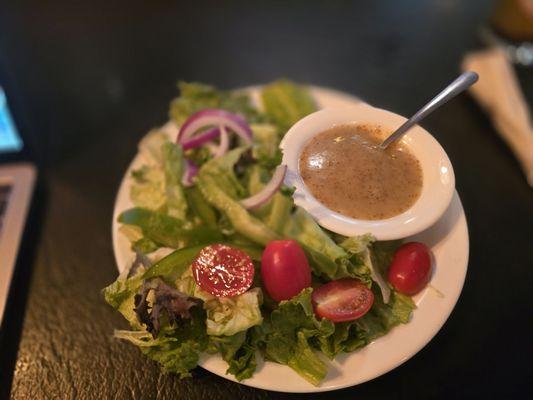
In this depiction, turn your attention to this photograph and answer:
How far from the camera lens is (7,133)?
2014mm

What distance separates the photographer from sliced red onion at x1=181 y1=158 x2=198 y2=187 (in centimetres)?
182

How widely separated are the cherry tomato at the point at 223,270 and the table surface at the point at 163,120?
14.2 inches

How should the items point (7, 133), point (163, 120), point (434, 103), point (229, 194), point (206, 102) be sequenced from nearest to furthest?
point (434, 103) → point (229, 194) → point (7, 133) → point (206, 102) → point (163, 120)

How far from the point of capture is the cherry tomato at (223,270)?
4.72 ft

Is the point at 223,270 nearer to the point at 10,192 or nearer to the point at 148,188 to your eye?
the point at 148,188

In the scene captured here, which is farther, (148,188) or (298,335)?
(148,188)

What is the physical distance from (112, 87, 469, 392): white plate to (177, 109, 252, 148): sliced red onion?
1.88ft

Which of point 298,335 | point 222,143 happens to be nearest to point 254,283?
point 298,335

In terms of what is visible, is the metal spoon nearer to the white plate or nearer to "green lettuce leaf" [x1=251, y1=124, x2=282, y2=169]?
the white plate

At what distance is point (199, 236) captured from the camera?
5.35 feet

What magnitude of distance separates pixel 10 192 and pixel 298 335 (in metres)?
1.47

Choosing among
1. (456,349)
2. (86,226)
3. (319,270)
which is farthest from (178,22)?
(456,349)

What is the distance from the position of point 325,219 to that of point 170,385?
80 cm

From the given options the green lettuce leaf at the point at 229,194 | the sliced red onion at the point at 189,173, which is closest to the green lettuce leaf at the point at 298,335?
the green lettuce leaf at the point at 229,194
